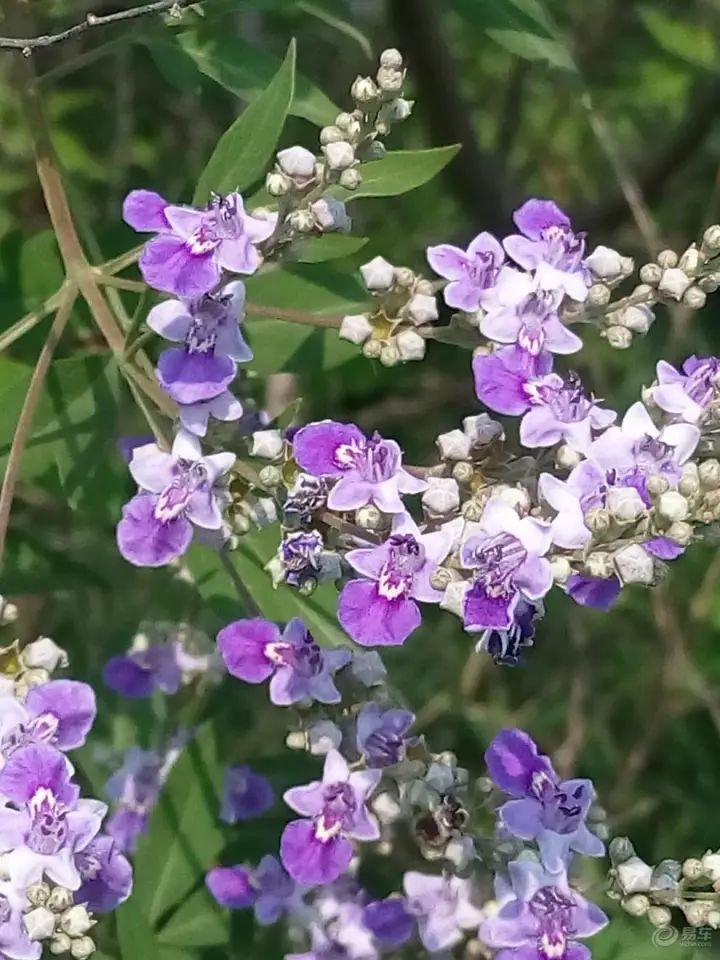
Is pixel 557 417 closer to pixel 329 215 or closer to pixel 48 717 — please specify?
pixel 329 215

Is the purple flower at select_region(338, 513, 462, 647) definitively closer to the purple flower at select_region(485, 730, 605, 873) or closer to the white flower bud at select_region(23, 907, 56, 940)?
the purple flower at select_region(485, 730, 605, 873)

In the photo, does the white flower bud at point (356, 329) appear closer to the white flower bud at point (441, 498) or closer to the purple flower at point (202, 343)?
the purple flower at point (202, 343)

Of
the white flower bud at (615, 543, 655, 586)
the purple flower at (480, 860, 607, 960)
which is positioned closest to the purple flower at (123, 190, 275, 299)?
the white flower bud at (615, 543, 655, 586)

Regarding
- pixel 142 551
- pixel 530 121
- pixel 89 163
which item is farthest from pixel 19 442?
pixel 530 121

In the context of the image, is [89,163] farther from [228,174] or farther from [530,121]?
[228,174]

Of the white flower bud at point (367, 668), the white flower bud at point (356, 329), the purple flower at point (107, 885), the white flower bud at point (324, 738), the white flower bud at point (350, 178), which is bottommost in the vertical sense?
the purple flower at point (107, 885)

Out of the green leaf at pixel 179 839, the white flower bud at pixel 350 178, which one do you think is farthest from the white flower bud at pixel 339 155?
the green leaf at pixel 179 839
